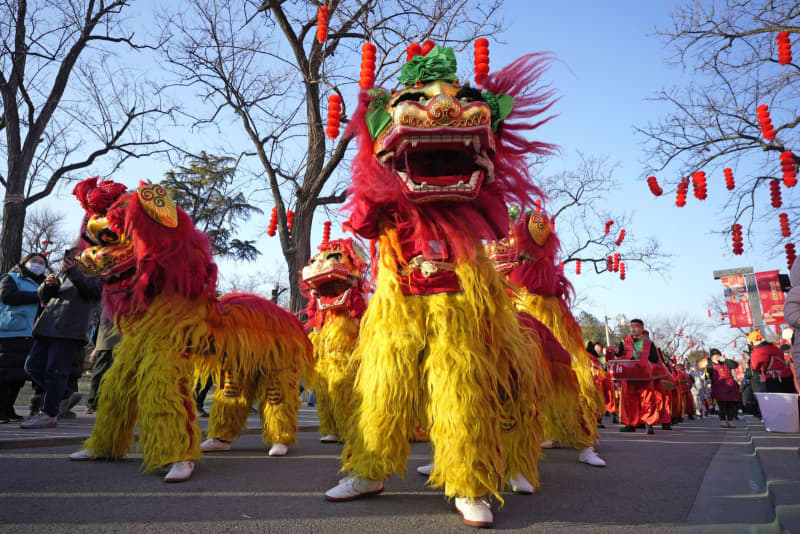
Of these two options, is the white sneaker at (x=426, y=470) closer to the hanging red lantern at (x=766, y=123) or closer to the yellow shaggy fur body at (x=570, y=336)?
the yellow shaggy fur body at (x=570, y=336)

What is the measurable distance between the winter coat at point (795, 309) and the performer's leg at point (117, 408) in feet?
14.5

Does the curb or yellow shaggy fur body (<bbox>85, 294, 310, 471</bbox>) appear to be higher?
yellow shaggy fur body (<bbox>85, 294, 310, 471</bbox>)

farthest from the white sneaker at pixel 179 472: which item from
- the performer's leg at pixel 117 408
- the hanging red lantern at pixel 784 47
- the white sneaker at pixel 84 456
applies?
the hanging red lantern at pixel 784 47

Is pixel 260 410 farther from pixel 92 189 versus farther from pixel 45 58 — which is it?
pixel 45 58

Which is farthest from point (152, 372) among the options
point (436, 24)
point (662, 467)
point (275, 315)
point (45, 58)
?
point (45, 58)

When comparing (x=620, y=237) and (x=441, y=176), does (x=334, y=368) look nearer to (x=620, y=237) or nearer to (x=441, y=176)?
(x=441, y=176)

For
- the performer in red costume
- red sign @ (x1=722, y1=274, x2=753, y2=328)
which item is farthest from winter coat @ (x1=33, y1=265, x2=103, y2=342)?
red sign @ (x1=722, y1=274, x2=753, y2=328)

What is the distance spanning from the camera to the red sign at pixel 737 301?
19.1 meters

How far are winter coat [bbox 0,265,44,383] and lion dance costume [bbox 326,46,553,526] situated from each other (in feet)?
15.6

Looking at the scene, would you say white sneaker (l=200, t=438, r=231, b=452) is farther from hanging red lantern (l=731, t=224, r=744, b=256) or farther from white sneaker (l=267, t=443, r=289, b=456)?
hanging red lantern (l=731, t=224, r=744, b=256)

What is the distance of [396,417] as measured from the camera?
241 cm

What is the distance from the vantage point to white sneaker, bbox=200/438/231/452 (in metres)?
4.07

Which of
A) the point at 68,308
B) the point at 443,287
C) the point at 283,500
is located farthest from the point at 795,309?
the point at 68,308

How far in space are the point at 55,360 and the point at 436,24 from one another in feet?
26.5
